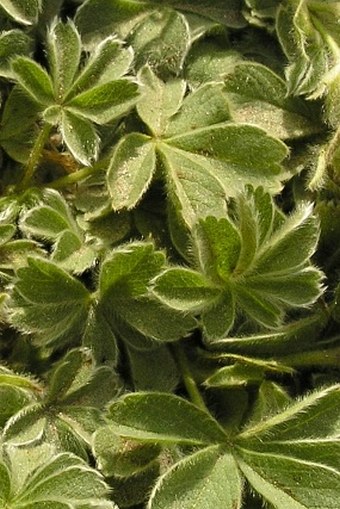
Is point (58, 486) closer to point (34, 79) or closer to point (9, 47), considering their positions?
point (34, 79)

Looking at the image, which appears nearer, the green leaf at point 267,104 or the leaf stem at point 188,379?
the leaf stem at point 188,379

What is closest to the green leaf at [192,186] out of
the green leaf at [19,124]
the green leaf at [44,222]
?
the green leaf at [44,222]

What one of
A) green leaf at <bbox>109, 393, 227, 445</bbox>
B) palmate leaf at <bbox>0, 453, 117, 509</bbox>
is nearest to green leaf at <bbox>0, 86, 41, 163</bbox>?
green leaf at <bbox>109, 393, 227, 445</bbox>

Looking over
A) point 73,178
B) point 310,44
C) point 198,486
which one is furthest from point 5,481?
point 310,44

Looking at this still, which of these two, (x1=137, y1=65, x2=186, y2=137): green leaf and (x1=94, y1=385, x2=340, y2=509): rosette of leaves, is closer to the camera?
(x1=94, y1=385, x2=340, y2=509): rosette of leaves

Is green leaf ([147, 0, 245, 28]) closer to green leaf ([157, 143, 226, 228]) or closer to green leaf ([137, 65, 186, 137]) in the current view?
green leaf ([137, 65, 186, 137])

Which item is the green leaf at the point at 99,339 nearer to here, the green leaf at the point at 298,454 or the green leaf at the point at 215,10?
the green leaf at the point at 298,454

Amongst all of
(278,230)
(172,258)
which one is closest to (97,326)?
(172,258)

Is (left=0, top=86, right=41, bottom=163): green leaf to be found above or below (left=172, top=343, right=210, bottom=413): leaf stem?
above
